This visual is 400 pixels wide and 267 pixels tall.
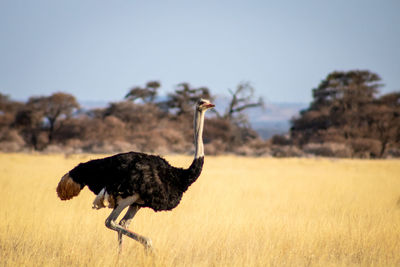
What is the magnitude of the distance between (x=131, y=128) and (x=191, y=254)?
100 ft

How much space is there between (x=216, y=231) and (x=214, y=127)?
31.0 metres

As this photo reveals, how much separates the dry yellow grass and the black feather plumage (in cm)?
59

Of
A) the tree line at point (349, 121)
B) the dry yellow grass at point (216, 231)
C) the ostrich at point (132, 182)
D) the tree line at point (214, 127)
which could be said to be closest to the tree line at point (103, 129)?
the tree line at point (214, 127)

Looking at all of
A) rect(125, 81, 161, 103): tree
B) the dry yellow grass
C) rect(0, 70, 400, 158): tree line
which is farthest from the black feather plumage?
rect(125, 81, 161, 103): tree

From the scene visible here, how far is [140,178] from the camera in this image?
184 inches

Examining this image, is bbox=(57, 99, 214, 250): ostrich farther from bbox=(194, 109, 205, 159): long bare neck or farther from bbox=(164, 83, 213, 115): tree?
bbox=(164, 83, 213, 115): tree

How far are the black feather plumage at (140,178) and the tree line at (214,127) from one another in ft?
76.7

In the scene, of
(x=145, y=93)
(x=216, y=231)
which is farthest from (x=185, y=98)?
(x=216, y=231)

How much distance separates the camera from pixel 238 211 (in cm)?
797

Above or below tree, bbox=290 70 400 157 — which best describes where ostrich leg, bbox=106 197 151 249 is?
below

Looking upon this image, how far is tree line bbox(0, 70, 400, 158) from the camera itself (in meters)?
30.0

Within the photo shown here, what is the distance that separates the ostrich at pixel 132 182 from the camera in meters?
4.64

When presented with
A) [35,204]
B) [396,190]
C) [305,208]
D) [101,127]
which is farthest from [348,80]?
[35,204]

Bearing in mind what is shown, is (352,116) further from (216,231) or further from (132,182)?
(132,182)
